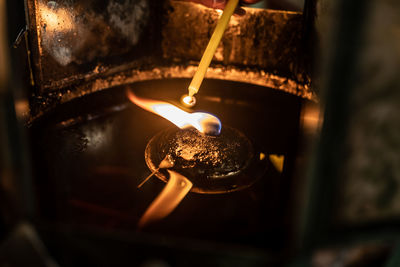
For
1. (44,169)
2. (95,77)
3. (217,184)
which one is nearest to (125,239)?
(217,184)

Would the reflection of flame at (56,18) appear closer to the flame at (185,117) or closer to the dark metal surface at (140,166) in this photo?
the dark metal surface at (140,166)

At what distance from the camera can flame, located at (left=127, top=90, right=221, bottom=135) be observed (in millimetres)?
1237

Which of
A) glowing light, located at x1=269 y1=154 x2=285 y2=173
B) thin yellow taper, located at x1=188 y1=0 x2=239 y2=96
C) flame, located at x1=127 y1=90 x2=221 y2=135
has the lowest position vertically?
glowing light, located at x1=269 y1=154 x2=285 y2=173

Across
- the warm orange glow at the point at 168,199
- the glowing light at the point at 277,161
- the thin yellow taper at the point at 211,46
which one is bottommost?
the warm orange glow at the point at 168,199

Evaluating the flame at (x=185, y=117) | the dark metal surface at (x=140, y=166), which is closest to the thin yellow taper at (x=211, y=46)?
the flame at (x=185, y=117)

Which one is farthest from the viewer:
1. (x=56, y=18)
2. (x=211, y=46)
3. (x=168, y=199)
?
(x=56, y=18)

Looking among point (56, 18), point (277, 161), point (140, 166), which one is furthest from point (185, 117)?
point (56, 18)

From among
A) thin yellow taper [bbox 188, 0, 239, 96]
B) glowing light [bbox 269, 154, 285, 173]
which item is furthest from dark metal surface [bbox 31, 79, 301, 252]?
thin yellow taper [bbox 188, 0, 239, 96]

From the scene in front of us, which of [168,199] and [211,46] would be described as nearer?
[168,199]

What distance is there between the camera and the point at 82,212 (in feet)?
3.47

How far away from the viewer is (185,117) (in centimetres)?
130

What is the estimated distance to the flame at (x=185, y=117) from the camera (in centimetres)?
124

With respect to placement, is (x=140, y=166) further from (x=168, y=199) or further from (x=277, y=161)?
(x=277, y=161)

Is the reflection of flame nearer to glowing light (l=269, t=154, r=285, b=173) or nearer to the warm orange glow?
the warm orange glow
